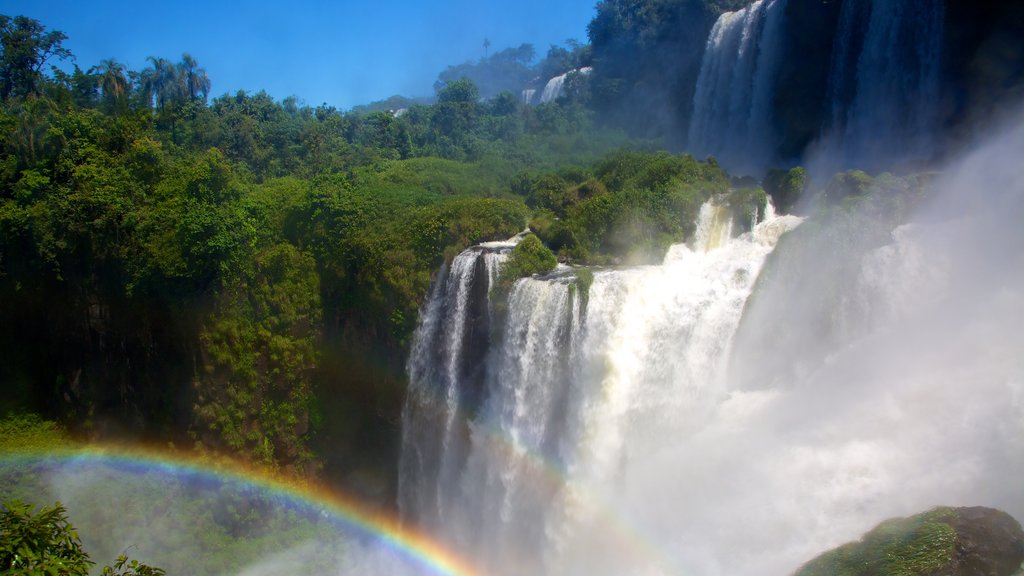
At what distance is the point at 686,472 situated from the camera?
14.2 metres

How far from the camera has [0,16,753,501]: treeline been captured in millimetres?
19344

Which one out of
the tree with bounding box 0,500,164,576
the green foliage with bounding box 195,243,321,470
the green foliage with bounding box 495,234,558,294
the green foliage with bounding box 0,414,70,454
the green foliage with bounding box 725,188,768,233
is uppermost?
the green foliage with bounding box 725,188,768,233

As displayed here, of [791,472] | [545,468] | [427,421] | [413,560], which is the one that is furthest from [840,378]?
[413,560]

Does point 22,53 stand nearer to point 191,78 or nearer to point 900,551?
point 191,78

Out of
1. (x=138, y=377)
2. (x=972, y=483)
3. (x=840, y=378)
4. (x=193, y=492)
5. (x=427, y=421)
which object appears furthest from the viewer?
(x=138, y=377)

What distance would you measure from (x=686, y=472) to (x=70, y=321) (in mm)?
20466

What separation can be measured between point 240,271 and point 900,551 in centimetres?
1746

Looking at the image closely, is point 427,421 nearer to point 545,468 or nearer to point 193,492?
point 545,468

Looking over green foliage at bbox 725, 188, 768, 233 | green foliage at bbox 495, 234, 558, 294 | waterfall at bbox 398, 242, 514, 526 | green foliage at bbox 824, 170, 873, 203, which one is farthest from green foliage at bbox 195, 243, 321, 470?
green foliage at bbox 824, 170, 873, 203

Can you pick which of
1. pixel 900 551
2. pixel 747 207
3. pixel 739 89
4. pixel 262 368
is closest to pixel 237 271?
pixel 262 368

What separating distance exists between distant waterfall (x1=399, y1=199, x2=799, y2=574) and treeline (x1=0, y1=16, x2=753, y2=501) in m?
2.52

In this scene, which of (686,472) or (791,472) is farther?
(686,472)

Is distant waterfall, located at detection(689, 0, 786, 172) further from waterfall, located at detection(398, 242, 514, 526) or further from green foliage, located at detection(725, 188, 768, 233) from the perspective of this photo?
waterfall, located at detection(398, 242, 514, 526)

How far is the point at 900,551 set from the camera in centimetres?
1030
